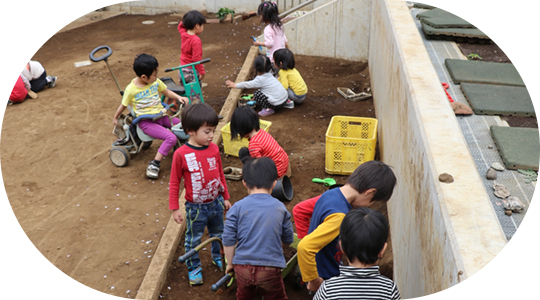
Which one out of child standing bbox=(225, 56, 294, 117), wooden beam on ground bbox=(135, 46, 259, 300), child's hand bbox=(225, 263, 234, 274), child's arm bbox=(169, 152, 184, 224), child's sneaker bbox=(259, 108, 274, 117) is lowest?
child's sneaker bbox=(259, 108, 274, 117)

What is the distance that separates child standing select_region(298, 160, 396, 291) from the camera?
2.69 metres

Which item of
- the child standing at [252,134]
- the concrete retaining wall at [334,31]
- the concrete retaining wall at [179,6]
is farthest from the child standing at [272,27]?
the concrete retaining wall at [179,6]

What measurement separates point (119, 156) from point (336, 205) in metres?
4.08

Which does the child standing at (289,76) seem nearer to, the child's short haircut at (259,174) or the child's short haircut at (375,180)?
the child's short haircut at (259,174)

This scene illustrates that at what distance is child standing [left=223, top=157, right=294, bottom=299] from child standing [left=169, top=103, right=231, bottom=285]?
0.82 metres

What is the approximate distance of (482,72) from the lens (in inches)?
203

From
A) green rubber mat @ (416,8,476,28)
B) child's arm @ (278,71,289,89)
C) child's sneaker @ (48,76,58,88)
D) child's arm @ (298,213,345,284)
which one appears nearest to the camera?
child's arm @ (298,213,345,284)

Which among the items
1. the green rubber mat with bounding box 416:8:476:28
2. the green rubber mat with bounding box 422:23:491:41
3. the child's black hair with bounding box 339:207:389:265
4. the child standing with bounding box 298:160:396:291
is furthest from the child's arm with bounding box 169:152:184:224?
the green rubber mat with bounding box 416:8:476:28

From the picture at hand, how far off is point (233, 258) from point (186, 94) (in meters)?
4.30

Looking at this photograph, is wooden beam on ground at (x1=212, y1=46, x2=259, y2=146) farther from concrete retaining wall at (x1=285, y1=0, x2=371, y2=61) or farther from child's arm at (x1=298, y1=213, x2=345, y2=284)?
child's arm at (x1=298, y1=213, x2=345, y2=284)

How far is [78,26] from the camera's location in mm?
12578

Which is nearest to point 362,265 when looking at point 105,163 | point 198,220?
point 198,220

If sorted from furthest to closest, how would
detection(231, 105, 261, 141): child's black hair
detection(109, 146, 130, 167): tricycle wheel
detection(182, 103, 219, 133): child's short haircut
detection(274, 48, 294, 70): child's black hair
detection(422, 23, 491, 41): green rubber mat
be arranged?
1. detection(274, 48, 294, 70): child's black hair
2. detection(422, 23, 491, 41): green rubber mat
3. detection(109, 146, 130, 167): tricycle wheel
4. detection(231, 105, 261, 141): child's black hair
5. detection(182, 103, 219, 133): child's short haircut

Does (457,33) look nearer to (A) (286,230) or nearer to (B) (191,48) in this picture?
(B) (191,48)
